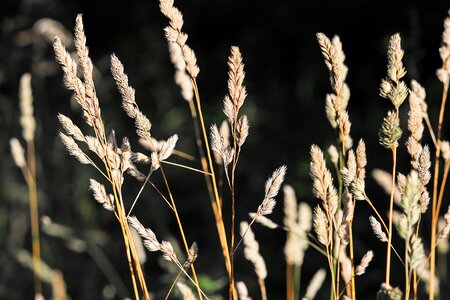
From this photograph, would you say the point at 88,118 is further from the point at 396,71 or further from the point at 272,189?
the point at 396,71

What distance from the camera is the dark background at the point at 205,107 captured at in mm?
3229

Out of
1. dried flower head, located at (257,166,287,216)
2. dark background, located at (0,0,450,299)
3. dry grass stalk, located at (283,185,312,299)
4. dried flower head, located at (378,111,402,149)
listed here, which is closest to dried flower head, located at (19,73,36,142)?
dry grass stalk, located at (283,185,312,299)

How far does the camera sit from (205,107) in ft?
14.3

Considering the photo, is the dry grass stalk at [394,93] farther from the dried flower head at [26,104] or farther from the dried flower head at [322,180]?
the dried flower head at [26,104]

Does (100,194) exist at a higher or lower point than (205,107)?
lower

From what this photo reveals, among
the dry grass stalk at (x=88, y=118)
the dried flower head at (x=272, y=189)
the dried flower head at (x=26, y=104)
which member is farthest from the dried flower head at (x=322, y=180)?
the dried flower head at (x=26, y=104)

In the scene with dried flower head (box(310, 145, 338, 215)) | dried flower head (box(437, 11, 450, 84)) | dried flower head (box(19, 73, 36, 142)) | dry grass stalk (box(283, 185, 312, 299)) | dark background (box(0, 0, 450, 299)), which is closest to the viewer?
dried flower head (box(310, 145, 338, 215))

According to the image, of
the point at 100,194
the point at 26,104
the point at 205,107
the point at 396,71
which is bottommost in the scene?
the point at 100,194

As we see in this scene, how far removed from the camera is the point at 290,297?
139cm

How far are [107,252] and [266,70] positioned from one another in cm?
185

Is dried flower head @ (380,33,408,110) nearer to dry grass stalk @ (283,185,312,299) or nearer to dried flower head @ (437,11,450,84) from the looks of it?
dried flower head @ (437,11,450,84)

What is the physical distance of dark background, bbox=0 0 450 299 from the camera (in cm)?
323

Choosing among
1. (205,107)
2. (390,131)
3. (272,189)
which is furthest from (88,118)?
(205,107)

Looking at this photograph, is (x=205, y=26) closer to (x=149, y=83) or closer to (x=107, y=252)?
(x=149, y=83)
